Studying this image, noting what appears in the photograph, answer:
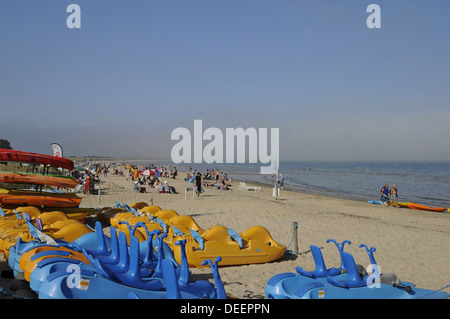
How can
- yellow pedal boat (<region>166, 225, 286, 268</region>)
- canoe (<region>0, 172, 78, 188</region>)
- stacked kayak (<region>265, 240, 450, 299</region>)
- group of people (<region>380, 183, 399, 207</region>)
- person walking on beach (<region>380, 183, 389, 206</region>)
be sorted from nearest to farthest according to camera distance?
stacked kayak (<region>265, 240, 450, 299</region>)
yellow pedal boat (<region>166, 225, 286, 268</region>)
canoe (<region>0, 172, 78, 188</region>)
group of people (<region>380, 183, 399, 207</region>)
person walking on beach (<region>380, 183, 389, 206</region>)

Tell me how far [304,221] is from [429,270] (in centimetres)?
569

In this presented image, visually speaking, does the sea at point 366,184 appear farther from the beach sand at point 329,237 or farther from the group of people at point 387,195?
the beach sand at point 329,237

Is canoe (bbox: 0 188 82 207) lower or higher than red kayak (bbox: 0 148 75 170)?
lower

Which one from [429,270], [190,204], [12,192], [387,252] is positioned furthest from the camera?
[190,204]

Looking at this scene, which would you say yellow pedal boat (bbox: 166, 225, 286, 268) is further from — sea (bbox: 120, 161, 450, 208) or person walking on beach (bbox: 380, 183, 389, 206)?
sea (bbox: 120, 161, 450, 208)

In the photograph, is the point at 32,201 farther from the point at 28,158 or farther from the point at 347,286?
the point at 347,286

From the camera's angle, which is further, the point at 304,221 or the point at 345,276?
the point at 304,221

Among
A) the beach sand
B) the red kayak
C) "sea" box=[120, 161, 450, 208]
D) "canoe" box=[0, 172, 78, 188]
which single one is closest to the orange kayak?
"canoe" box=[0, 172, 78, 188]

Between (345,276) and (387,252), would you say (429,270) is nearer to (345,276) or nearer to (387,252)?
(387,252)

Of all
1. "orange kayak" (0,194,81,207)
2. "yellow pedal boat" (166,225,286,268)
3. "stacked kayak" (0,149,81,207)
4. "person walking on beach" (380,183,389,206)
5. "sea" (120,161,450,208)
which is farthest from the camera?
"sea" (120,161,450,208)

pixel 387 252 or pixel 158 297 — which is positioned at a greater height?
pixel 158 297

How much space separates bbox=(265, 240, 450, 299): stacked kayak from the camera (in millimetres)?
4426

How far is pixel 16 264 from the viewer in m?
4.84
